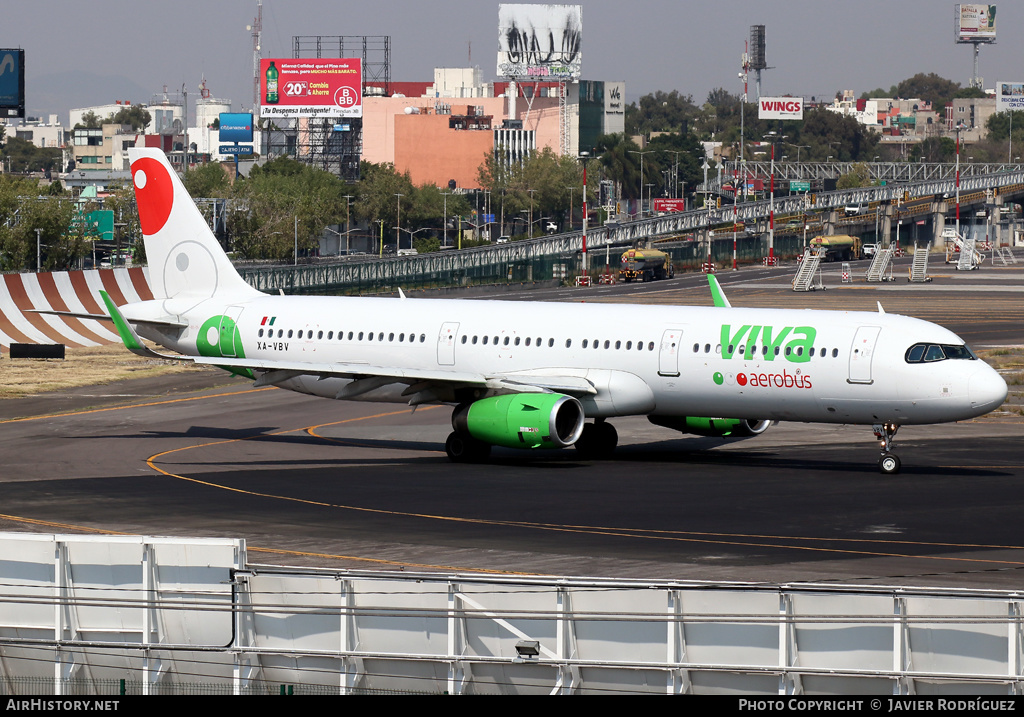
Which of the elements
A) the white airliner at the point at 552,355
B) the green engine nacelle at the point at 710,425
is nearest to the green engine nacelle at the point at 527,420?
the white airliner at the point at 552,355

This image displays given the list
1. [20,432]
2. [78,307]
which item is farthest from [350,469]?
[78,307]

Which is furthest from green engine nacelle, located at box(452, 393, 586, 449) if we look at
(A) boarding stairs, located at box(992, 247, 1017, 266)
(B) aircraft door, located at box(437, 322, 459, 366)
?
(A) boarding stairs, located at box(992, 247, 1017, 266)

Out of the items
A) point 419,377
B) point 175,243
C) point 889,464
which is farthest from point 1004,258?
point 419,377

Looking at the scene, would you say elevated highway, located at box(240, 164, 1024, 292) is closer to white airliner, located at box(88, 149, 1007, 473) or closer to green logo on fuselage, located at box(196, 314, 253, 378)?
white airliner, located at box(88, 149, 1007, 473)

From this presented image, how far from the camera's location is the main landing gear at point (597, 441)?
42.9 m

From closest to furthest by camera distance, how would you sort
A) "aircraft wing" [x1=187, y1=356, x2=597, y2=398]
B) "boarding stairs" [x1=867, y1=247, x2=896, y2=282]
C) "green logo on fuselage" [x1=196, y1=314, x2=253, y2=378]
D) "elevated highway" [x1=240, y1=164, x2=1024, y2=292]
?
"aircraft wing" [x1=187, y1=356, x2=597, y2=398] → "green logo on fuselage" [x1=196, y1=314, x2=253, y2=378] → "elevated highway" [x1=240, y1=164, x2=1024, y2=292] → "boarding stairs" [x1=867, y1=247, x2=896, y2=282]

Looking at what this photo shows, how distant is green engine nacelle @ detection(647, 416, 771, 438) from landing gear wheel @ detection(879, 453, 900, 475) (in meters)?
5.18

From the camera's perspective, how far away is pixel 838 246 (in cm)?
17438

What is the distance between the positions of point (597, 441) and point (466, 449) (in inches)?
169

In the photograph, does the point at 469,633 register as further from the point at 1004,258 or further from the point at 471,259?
the point at 1004,258

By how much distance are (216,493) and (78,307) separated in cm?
4941

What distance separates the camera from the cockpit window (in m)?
37.5

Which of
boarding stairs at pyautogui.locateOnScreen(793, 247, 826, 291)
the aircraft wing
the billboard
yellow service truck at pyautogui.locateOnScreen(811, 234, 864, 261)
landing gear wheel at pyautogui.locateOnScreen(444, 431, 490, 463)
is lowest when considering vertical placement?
landing gear wheel at pyautogui.locateOnScreen(444, 431, 490, 463)

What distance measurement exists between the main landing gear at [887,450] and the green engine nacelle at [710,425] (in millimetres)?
4910
